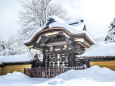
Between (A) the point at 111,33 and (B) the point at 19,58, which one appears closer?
(B) the point at 19,58

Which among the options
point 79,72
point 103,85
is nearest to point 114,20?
point 79,72

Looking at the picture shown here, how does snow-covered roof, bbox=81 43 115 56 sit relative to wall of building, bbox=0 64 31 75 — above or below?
above

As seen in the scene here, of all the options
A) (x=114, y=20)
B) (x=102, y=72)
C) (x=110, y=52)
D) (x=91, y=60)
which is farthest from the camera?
(x=114, y=20)

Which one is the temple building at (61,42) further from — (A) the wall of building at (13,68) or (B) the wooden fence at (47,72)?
(A) the wall of building at (13,68)

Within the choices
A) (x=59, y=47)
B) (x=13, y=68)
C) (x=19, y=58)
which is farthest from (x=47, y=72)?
(x=13, y=68)

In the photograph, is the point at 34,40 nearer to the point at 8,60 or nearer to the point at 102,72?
the point at 8,60

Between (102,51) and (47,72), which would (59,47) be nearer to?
(47,72)

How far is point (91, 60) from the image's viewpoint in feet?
35.4

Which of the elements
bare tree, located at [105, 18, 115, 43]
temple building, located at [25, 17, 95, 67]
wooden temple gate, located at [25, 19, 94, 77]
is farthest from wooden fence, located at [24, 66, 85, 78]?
bare tree, located at [105, 18, 115, 43]

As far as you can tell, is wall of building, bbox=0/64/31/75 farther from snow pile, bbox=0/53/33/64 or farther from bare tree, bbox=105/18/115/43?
bare tree, bbox=105/18/115/43

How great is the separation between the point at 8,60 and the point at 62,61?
6920 millimetres

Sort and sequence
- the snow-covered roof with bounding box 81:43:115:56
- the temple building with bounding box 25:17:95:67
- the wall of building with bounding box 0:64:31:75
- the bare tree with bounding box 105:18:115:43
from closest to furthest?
1. the snow-covered roof with bounding box 81:43:115:56
2. the temple building with bounding box 25:17:95:67
3. the wall of building with bounding box 0:64:31:75
4. the bare tree with bounding box 105:18:115:43

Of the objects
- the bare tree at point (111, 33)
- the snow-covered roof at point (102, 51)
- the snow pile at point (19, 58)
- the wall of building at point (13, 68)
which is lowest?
the wall of building at point (13, 68)

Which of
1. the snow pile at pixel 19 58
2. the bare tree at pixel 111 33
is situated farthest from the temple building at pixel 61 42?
the bare tree at pixel 111 33
